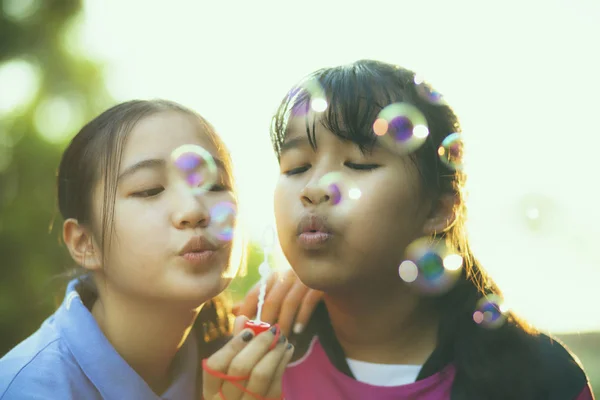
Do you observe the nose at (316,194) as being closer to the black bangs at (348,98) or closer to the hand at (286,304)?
the black bangs at (348,98)

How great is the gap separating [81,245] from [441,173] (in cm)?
76

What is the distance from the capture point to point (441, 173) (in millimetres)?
1251

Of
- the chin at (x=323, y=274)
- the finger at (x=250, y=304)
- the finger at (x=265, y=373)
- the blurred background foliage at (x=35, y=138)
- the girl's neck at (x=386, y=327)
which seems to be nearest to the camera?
the finger at (x=265, y=373)

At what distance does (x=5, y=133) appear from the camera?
3.08 m

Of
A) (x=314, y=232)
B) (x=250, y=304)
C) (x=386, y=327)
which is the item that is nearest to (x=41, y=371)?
(x=250, y=304)

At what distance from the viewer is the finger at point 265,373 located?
3.32 ft

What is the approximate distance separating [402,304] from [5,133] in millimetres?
2537

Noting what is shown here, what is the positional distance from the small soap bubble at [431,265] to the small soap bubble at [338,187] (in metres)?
0.19

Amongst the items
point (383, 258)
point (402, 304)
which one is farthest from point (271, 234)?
point (402, 304)

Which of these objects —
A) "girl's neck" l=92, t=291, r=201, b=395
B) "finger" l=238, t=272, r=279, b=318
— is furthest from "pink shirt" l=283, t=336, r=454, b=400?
"girl's neck" l=92, t=291, r=201, b=395

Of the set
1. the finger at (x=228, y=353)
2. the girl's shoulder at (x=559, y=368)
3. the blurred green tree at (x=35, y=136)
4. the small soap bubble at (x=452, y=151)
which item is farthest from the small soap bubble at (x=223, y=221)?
the blurred green tree at (x=35, y=136)

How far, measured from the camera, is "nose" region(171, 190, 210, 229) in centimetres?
114

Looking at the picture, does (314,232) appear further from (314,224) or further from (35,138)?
(35,138)

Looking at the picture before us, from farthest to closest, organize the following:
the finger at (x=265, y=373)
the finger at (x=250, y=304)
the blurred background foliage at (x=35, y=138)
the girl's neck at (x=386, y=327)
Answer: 1. the blurred background foliage at (x=35, y=138)
2. the finger at (x=250, y=304)
3. the girl's neck at (x=386, y=327)
4. the finger at (x=265, y=373)
